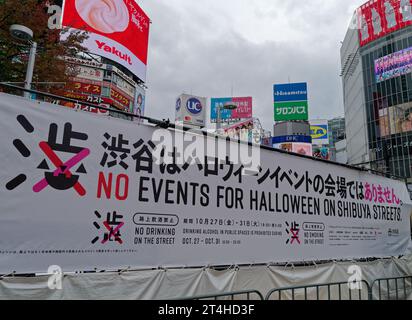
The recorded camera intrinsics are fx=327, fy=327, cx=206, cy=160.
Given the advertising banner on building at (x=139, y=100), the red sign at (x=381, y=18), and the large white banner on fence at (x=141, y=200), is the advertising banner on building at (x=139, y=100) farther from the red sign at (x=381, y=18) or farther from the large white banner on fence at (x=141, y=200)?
the red sign at (x=381, y=18)

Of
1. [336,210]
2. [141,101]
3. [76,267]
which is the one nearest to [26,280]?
[76,267]

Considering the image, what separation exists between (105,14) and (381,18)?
53262 mm

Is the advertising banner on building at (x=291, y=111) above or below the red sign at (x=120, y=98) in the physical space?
above

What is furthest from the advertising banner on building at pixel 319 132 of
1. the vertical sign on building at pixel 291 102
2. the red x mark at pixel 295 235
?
the red x mark at pixel 295 235

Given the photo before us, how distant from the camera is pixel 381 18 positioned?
198 feet

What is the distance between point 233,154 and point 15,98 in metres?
3.24

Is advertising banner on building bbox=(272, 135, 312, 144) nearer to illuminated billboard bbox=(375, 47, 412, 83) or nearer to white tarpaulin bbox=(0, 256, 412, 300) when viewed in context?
illuminated billboard bbox=(375, 47, 412, 83)

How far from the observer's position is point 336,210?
6859 mm

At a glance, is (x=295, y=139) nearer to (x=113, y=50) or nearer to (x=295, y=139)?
(x=295, y=139)

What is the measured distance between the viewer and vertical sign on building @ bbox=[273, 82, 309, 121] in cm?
6328

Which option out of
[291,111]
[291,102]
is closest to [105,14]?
[291,102]

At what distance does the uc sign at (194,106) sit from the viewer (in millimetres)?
53344

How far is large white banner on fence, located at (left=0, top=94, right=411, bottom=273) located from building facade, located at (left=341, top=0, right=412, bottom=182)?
5185cm
